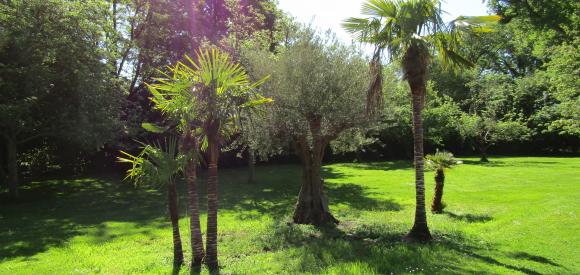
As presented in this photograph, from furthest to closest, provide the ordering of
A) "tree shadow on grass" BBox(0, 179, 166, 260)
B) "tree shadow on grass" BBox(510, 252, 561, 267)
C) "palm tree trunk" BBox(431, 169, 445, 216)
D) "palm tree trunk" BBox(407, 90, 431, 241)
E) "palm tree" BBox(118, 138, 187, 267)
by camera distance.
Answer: "palm tree trunk" BBox(431, 169, 445, 216) → "tree shadow on grass" BBox(0, 179, 166, 260) → "palm tree trunk" BBox(407, 90, 431, 241) → "palm tree" BBox(118, 138, 187, 267) → "tree shadow on grass" BBox(510, 252, 561, 267)

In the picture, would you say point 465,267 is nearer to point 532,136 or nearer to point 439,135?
point 439,135

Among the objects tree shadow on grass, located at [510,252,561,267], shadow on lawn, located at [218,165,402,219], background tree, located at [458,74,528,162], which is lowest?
tree shadow on grass, located at [510,252,561,267]

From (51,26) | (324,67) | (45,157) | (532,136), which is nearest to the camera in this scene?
(324,67)

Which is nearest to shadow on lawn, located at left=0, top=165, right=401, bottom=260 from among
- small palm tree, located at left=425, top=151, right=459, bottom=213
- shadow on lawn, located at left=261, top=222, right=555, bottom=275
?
small palm tree, located at left=425, top=151, right=459, bottom=213

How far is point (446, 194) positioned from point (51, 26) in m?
21.8

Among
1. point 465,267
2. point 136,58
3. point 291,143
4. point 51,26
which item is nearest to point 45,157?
point 136,58

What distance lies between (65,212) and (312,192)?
1184cm

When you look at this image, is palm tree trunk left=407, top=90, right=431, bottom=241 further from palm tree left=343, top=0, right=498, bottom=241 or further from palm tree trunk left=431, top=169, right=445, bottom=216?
palm tree trunk left=431, top=169, right=445, bottom=216

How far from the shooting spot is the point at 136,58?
2925cm

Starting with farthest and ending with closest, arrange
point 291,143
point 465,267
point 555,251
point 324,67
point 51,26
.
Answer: point 51,26
point 291,143
point 324,67
point 555,251
point 465,267

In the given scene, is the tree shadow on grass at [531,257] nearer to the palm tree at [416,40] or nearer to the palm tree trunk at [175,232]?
the palm tree at [416,40]

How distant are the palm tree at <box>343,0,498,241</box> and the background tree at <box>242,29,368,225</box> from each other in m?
1.74

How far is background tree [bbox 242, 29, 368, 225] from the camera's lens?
41.7 ft

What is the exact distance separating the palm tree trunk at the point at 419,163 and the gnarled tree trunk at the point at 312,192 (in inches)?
158
